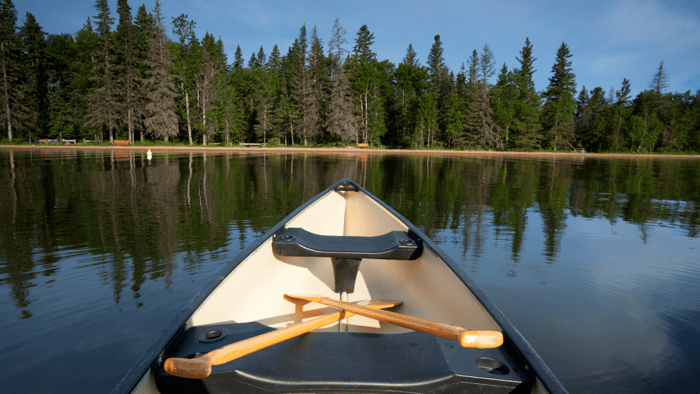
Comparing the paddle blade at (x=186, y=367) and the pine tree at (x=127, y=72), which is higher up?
the pine tree at (x=127, y=72)

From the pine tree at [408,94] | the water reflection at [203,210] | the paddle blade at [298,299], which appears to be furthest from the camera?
the pine tree at [408,94]

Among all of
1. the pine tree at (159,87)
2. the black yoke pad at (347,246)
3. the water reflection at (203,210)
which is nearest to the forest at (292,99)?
the pine tree at (159,87)

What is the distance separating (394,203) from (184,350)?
8371mm

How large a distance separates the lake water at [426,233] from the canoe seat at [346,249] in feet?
4.63

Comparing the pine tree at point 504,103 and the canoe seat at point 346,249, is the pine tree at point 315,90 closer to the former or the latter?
the pine tree at point 504,103

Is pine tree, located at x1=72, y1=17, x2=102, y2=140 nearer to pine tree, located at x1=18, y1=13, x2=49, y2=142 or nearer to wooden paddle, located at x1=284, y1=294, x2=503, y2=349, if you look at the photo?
pine tree, located at x1=18, y1=13, x2=49, y2=142

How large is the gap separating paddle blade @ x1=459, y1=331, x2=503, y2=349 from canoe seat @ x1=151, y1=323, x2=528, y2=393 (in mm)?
146

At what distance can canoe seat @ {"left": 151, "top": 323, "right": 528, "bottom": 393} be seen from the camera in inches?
63.1

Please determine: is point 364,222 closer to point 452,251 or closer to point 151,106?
point 452,251

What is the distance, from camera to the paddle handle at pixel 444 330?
5.27 feet

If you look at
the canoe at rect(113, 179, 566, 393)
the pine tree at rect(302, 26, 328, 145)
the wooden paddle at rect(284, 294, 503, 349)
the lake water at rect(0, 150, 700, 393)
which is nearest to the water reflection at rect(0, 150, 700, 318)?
the lake water at rect(0, 150, 700, 393)

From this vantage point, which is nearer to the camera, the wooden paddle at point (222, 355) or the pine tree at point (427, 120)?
the wooden paddle at point (222, 355)

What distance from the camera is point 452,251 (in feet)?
18.9

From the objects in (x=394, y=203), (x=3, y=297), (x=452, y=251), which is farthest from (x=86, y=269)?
(x=394, y=203)
